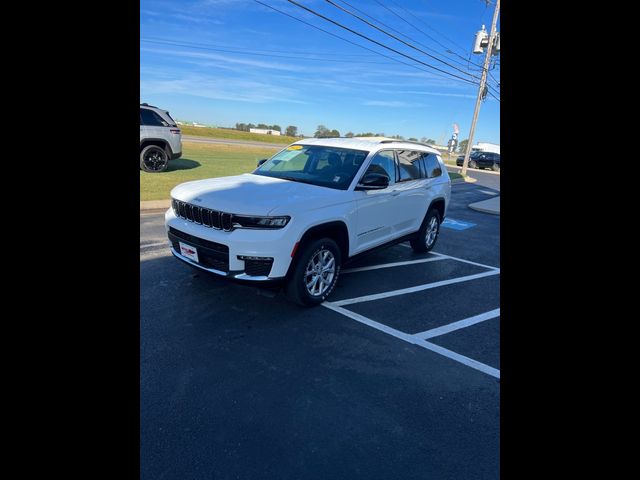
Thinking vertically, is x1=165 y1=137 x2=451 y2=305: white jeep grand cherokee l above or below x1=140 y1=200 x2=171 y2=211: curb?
above

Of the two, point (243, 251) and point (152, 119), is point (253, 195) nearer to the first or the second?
point (243, 251)

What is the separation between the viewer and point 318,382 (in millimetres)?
3127

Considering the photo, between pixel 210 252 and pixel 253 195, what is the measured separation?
760 millimetres

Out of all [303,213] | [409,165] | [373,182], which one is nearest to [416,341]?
[303,213]

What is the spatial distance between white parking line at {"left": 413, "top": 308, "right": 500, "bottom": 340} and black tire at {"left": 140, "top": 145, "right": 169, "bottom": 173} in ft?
38.8

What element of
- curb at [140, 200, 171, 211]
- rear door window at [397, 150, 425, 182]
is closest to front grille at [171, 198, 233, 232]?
rear door window at [397, 150, 425, 182]

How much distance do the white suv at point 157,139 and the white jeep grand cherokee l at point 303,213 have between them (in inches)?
340

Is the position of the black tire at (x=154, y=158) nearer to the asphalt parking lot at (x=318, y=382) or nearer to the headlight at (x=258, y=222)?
the asphalt parking lot at (x=318, y=382)

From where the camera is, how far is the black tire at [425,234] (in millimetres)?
6586

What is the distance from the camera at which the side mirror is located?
4703 mm

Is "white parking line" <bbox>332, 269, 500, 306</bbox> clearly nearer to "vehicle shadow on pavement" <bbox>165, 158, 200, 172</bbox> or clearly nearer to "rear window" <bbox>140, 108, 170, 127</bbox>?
"rear window" <bbox>140, 108, 170, 127</bbox>
